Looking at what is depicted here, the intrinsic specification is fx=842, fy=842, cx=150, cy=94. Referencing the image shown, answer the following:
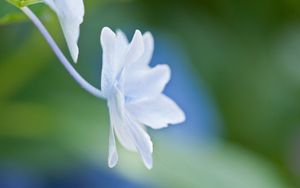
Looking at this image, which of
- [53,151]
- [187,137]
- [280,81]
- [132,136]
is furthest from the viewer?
[280,81]

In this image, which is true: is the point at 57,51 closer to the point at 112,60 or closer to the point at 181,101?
the point at 112,60

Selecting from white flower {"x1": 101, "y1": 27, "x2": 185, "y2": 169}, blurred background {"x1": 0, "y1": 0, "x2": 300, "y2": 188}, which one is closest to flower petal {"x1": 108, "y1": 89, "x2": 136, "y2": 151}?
white flower {"x1": 101, "y1": 27, "x2": 185, "y2": 169}

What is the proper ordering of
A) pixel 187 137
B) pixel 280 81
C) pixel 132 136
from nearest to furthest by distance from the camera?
pixel 132 136 < pixel 187 137 < pixel 280 81

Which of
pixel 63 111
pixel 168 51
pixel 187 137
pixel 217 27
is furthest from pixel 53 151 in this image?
pixel 217 27

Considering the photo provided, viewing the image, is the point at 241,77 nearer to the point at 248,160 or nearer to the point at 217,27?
the point at 217,27

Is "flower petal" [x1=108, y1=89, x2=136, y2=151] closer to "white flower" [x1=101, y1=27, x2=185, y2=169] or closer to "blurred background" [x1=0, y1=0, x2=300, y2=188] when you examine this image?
"white flower" [x1=101, y1=27, x2=185, y2=169]

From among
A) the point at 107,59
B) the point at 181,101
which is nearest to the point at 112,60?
the point at 107,59

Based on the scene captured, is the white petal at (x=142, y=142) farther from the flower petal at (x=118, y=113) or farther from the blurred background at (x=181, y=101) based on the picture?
the blurred background at (x=181, y=101)
